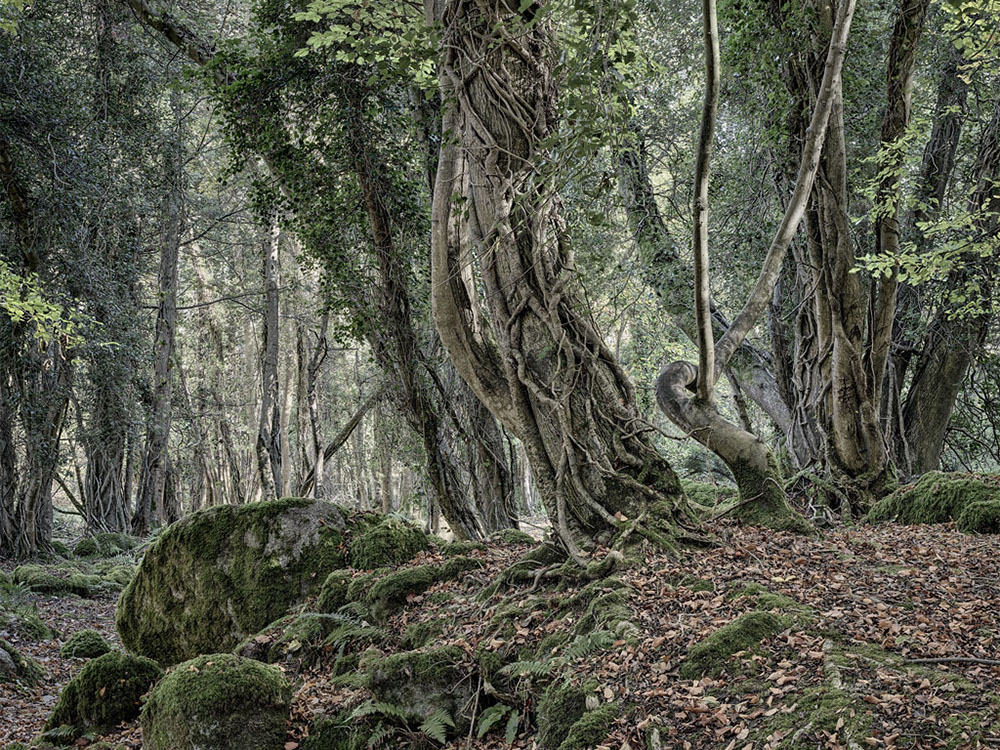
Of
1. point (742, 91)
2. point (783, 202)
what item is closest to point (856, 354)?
point (783, 202)

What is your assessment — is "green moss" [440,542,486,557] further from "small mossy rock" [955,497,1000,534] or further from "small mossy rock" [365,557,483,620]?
"small mossy rock" [955,497,1000,534]

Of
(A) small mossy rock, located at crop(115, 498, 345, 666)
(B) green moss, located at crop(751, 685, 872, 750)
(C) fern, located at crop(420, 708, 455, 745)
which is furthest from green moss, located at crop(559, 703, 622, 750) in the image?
(A) small mossy rock, located at crop(115, 498, 345, 666)

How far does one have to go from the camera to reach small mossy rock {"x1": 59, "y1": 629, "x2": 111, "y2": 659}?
23.5 ft

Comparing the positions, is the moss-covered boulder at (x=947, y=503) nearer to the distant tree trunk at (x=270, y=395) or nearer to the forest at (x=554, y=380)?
the forest at (x=554, y=380)

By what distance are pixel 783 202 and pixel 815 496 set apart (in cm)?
316

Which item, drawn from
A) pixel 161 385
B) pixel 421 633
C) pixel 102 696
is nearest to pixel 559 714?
pixel 421 633

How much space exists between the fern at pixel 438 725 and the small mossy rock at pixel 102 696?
8.54ft

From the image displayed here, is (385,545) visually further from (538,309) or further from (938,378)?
(938,378)

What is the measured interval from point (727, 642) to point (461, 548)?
3093 millimetres

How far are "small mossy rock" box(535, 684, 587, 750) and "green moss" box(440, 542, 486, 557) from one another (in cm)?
266

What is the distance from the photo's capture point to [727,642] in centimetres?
341

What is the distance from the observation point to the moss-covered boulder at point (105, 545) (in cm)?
1403

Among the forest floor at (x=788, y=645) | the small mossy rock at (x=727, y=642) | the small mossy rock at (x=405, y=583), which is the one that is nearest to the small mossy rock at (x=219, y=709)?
the forest floor at (x=788, y=645)

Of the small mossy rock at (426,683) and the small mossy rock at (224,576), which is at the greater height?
the small mossy rock at (224,576)
